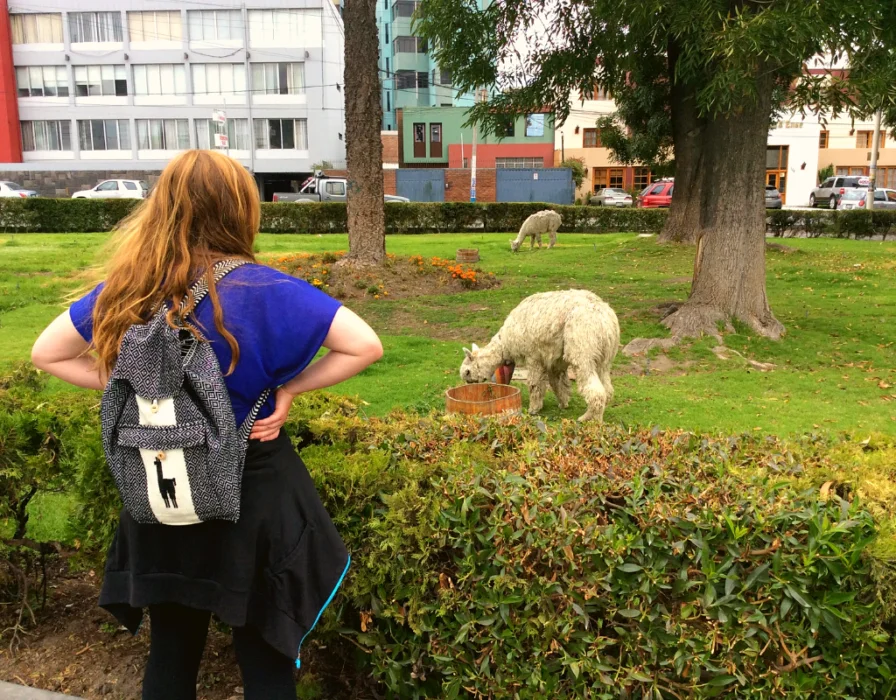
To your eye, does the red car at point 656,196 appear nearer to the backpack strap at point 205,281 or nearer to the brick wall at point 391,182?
the brick wall at point 391,182

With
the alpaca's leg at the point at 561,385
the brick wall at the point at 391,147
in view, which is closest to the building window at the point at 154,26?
the brick wall at the point at 391,147

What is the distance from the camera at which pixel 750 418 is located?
23.4ft

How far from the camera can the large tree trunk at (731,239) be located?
1016 cm

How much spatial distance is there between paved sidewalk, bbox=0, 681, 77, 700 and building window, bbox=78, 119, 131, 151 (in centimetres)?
5124

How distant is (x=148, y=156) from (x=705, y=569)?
171ft

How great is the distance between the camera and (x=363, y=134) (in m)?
13.3

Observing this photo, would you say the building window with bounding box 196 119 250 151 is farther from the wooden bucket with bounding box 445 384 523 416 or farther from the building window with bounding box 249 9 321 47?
the wooden bucket with bounding box 445 384 523 416

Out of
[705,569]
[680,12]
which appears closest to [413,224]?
[680,12]

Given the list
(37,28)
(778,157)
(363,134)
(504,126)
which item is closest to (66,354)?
(363,134)

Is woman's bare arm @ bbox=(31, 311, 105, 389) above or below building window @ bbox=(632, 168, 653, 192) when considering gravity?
below

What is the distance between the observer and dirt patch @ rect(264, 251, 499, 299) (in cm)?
1295

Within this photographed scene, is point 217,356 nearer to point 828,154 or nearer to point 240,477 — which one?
point 240,477

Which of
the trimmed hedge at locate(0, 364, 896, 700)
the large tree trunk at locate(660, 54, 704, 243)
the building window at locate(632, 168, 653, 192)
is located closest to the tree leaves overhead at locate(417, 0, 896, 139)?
the large tree trunk at locate(660, 54, 704, 243)

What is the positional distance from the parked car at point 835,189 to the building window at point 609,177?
14605 mm
